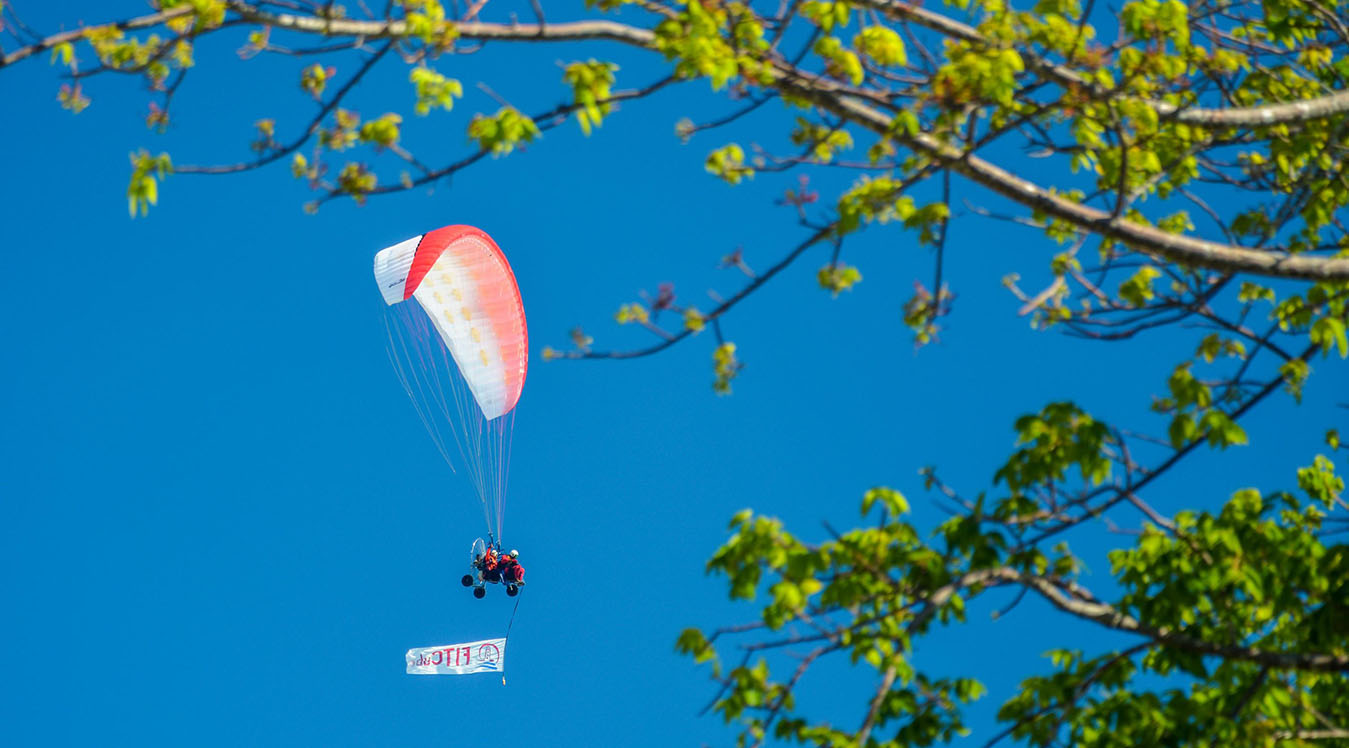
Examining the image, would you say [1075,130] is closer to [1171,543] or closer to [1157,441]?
[1157,441]

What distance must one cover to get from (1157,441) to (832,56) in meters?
3.19

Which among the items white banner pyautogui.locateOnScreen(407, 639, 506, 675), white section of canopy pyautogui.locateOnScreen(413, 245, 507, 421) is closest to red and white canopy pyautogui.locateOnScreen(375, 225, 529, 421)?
white section of canopy pyautogui.locateOnScreen(413, 245, 507, 421)

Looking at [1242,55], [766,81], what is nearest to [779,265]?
[766,81]

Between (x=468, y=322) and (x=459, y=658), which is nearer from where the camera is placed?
(x=468, y=322)

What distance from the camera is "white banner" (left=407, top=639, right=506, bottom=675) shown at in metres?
40.8

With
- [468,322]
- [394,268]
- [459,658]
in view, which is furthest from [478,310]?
[459,658]

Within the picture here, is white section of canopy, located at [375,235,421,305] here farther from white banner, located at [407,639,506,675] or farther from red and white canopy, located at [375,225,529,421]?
white banner, located at [407,639,506,675]

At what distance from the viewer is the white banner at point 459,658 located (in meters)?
40.8

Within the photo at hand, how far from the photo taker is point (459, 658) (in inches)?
1655

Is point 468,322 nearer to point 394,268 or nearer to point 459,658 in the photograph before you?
point 394,268

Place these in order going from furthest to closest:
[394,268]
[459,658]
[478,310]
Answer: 1. [459,658]
2. [478,310]
3. [394,268]

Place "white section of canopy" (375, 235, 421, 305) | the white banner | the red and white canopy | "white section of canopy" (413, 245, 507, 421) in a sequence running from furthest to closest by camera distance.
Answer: the white banner → "white section of canopy" (413, 245, 507, 421) → the red and white canopy → "white section of canopy" (375, 235, 421, 305)

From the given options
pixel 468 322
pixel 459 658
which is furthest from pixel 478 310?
pixel 459 658

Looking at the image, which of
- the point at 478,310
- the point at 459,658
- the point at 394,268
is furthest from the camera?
the point at 459,658
